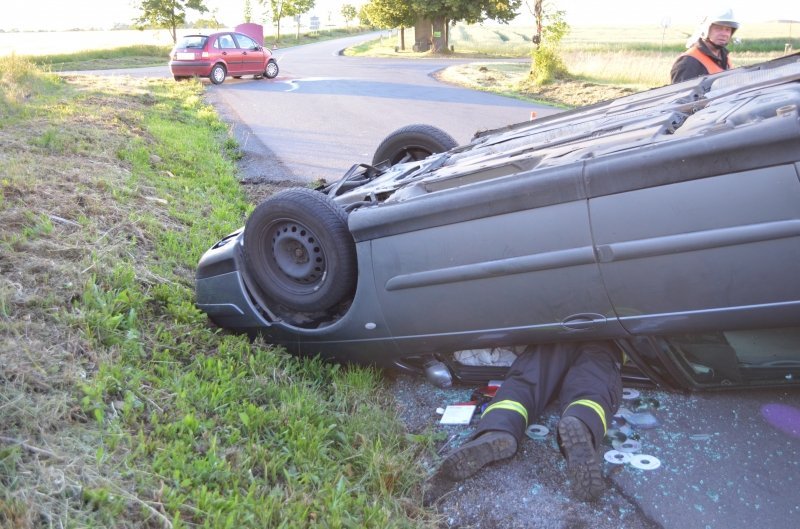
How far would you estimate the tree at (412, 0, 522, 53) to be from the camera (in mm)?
37656

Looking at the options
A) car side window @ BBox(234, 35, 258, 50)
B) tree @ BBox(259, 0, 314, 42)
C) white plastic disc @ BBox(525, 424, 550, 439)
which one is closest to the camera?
white plastic disc @ BBox(525, 424, 550, 439)

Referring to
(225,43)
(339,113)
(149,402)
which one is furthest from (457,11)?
(149,402)

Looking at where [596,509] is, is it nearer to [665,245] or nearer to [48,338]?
[665,245]

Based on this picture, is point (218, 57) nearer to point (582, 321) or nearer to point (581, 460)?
point (582, 321)

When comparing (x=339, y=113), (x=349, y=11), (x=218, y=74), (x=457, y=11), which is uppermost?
(x=349, y=11)

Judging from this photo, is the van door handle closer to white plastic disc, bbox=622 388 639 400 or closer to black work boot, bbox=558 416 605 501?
black work boot, bbox=558 416 605 501

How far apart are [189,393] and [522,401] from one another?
1.53 metres

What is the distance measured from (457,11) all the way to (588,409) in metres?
38.4

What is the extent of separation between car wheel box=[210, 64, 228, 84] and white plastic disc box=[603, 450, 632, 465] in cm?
1919

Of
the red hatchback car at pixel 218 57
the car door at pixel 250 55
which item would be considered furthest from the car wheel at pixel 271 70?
the car door at pixel 250 55

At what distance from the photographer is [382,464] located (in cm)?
297

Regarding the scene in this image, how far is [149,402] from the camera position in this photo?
125 inches

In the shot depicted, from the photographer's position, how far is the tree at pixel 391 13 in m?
39.9

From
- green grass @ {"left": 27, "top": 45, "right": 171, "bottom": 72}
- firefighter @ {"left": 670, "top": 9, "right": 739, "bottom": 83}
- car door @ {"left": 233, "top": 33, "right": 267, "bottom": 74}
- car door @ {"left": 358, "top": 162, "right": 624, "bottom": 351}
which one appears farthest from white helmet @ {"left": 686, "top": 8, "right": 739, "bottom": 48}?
green grass @ {"left": 27, "top": 45, "right": 171, "bottom": 72}
